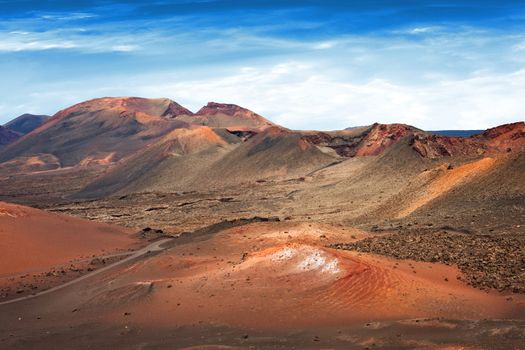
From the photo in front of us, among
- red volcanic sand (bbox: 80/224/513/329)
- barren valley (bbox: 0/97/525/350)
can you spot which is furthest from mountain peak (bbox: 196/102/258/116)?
red volcanic sand (bbox: 80/224/513/329)

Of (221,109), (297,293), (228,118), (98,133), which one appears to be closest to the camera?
(297,293)

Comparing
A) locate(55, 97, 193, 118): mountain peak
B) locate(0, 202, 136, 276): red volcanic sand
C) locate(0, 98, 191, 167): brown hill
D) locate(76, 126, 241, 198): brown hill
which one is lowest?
locate(0, 202, 136, 276): red volcanic sand

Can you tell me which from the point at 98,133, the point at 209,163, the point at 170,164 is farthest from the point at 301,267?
the point at 98,133

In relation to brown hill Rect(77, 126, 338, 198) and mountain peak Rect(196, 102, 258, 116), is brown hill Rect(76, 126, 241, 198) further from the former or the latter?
mountain peak Rect(196, 102, 258, 116)

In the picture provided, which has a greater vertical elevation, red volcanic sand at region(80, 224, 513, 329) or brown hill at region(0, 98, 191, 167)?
brown hill at region(0, 98, 191, 167)

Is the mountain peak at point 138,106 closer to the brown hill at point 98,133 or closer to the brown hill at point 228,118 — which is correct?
the brown hill at point 98,133

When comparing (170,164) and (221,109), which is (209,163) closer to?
(170,164)

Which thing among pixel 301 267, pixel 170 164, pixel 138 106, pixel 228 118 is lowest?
pixel 301 267
